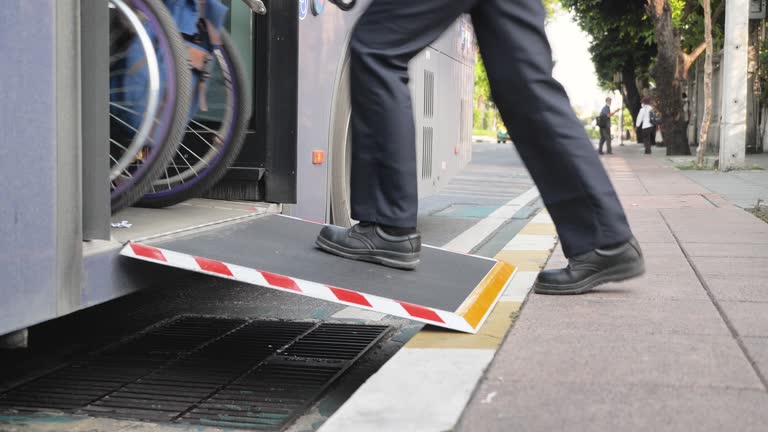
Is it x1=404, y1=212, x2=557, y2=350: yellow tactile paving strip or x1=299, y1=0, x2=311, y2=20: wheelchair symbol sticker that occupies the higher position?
x1=299, y1=0, x2=311, y2=20: wheelchair symbol sticker

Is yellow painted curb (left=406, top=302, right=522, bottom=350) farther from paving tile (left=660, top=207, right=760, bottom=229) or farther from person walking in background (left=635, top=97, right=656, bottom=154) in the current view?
person walking in background (left=635, top=97, right=656, bottom=154)

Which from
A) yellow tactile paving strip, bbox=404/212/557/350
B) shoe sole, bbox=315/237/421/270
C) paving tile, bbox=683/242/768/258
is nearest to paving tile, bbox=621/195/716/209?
paving tile, bbox=683/242/768/258

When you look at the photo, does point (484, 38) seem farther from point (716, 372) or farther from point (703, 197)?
point (703, 197)

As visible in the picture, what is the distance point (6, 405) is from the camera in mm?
3406

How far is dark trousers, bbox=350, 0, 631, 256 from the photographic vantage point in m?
3.64

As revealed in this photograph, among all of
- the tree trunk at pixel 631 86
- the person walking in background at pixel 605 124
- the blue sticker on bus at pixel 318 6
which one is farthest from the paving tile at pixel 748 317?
the tree trunk at pixel 631 86

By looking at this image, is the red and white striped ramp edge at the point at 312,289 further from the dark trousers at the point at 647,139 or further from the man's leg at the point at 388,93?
the dark trousers at the point at 647,139

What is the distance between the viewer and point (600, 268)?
386 centimetres

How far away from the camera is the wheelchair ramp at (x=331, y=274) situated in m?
3.39

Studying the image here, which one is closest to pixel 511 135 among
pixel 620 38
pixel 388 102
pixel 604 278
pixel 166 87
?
pixel 388 102

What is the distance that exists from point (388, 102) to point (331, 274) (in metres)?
0.61

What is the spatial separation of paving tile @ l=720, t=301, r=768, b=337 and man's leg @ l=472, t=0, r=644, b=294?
35cm

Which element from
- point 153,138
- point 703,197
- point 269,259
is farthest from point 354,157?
point 703,197

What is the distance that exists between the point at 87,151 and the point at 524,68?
1.52 metres
